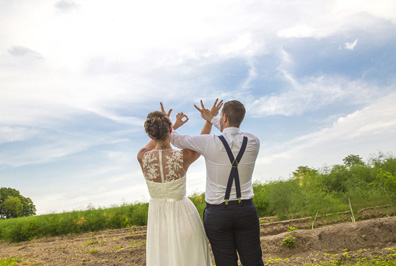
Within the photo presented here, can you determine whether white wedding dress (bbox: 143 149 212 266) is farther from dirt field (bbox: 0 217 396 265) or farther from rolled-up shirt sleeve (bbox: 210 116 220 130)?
dirt field (bbox: 0 217 396 265)

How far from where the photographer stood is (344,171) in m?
10.1

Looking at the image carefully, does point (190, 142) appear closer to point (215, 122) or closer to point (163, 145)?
point (163, 145)

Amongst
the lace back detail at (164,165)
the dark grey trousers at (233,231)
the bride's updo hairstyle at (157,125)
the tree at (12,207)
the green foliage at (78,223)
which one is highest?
the tree at (12,207)

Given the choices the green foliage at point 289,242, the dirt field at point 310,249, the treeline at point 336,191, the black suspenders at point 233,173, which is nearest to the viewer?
the black suspenders at point 233,173

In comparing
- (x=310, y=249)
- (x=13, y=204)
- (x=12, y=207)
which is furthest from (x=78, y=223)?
(x=13, y=204)

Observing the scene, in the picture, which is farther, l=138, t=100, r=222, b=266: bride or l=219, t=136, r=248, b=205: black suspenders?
l=138, t=100, r=222, b=266: bride

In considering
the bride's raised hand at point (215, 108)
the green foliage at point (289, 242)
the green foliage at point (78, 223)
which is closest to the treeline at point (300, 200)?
the green foliage at point (78, 223)

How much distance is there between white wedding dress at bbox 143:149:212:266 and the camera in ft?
10.9

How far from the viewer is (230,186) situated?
3127 mm

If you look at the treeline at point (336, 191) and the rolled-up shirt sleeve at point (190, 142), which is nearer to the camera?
the rolled-up shirt sleeve at point (190, 142)

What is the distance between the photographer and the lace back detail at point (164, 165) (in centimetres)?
329

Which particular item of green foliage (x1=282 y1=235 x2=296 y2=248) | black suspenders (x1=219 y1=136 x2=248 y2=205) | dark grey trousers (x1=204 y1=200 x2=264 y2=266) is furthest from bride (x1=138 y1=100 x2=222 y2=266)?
green foliage (x1=282 y1=235 x2=296 y2=248)

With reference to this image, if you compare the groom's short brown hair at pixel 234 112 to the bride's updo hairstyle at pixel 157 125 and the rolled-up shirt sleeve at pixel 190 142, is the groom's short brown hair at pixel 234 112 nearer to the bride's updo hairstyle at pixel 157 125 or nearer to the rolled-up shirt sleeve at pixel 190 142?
the rolled-up shirt sleeve at pixel 190 142

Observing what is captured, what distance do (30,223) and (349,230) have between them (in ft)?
38.6
